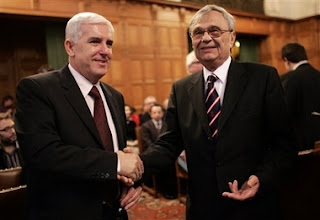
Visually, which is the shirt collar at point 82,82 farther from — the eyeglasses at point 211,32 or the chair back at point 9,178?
the chair back at point 9,178

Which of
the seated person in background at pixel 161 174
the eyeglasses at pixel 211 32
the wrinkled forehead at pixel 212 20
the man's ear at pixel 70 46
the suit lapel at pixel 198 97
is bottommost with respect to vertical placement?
the seated person in background at pixel 161 174

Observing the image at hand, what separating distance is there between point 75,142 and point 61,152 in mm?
108

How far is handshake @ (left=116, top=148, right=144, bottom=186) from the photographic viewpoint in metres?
1.55

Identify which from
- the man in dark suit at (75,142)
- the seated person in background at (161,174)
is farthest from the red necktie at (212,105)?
the seated person in background at (161,174)

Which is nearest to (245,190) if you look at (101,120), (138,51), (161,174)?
(101,120)

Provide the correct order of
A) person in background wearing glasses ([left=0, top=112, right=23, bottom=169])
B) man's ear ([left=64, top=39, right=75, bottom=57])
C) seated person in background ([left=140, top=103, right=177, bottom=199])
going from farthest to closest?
seated person in background ([left=140, top=103, right=177, bottom=199])
person in background wearing glasses ([left=0, top=112, right=23, bottom=169])
man's ear ([left=64, top=39, right=75, bottom=57])

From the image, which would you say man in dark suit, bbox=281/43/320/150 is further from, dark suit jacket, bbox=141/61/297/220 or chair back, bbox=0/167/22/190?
chair back, bbox=0/167/22/190

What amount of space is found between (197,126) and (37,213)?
850mm

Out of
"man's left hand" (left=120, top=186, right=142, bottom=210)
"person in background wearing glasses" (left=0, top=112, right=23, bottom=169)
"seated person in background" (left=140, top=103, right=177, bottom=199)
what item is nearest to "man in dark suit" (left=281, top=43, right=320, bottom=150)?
"seated person in background" (left=140, top=103, right=177, bottom=199)

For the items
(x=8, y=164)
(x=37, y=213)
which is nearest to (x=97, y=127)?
(x=37, y=213)

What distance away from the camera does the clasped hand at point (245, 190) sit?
5.11 feet

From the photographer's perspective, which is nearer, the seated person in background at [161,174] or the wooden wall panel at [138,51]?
the seated person in background at [161,174]

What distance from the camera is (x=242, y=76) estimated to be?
1.77 metres

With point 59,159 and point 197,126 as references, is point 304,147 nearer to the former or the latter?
point 197,126
